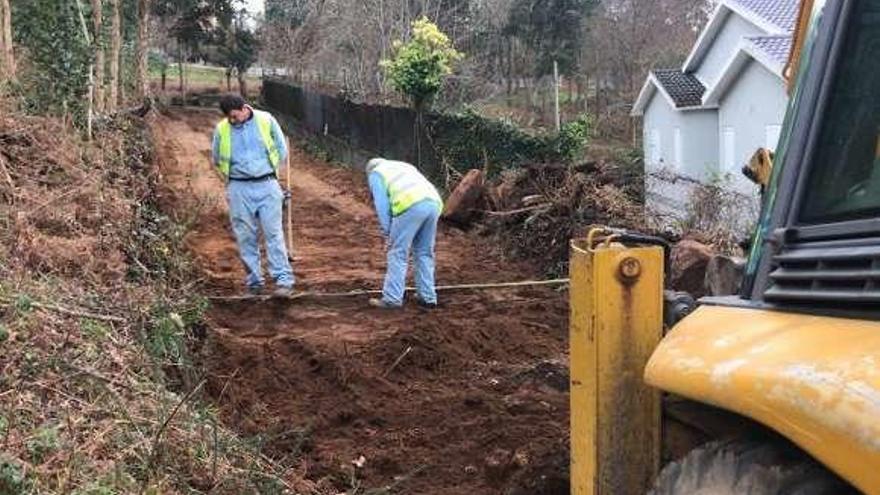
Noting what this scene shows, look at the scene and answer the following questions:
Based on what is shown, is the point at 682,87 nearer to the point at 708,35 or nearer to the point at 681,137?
the point at 681,137

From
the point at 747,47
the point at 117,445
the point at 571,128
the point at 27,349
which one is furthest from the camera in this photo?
the point at 747,47

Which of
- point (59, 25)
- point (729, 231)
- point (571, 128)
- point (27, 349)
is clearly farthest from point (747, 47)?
point (27, 349)

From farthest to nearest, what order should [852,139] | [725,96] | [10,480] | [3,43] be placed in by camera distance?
[725,96] < [3,43] < [10,480] < [852,139]

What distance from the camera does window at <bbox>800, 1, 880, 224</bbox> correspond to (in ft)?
7.10

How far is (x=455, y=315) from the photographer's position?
895 centimetres

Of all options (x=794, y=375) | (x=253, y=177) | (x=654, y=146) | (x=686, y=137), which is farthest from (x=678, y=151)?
(x=794, y=375)

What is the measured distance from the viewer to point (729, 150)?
85.3 feet

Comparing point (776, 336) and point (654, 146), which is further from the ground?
point (654, 146)

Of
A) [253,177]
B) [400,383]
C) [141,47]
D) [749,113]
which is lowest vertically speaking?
[400,383]

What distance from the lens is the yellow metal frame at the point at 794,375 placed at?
1.66 m

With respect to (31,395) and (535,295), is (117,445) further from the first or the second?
(535,295)

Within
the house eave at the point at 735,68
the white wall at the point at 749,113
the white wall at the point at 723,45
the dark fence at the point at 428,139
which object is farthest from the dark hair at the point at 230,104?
the white wall at the point at 723,45

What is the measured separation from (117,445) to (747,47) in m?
21.1

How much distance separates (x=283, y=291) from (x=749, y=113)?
17561 mm
